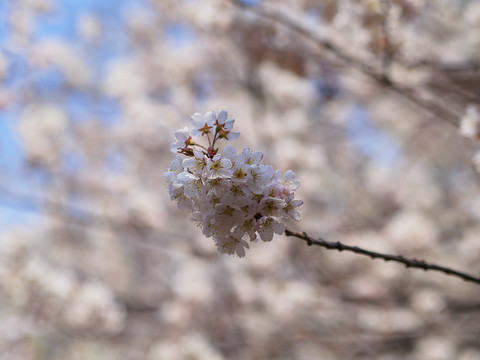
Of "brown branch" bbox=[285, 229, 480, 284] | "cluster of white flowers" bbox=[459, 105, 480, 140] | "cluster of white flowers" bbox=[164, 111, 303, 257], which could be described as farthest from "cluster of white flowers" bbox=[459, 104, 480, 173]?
"cluster of white flowers" bbox=[164, 111, 303, 257]

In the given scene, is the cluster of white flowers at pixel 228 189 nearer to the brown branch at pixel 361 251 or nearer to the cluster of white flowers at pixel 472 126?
the brown branch at pixel 361 251

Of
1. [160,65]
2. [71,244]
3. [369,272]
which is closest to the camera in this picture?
[369,272]

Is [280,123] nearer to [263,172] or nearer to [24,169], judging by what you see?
[24,169]

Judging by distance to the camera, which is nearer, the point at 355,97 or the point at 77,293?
the point at 77,293

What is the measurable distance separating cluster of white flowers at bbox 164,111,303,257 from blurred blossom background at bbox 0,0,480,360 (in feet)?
3.78

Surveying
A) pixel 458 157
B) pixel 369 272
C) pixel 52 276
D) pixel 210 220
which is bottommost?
pixel 210 220

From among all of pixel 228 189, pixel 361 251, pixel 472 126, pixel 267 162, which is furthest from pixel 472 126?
pixel 267 162

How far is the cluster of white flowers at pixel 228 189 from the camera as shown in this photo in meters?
1.20

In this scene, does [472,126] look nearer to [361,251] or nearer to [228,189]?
[361,251]

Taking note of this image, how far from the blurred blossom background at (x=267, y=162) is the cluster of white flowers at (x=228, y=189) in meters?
1.15

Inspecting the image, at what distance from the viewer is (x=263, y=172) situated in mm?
1211

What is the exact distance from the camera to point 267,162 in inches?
201

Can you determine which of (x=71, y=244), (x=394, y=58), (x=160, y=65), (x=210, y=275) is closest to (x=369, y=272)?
(x=210, y=275)

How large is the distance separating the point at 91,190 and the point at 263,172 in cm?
714
